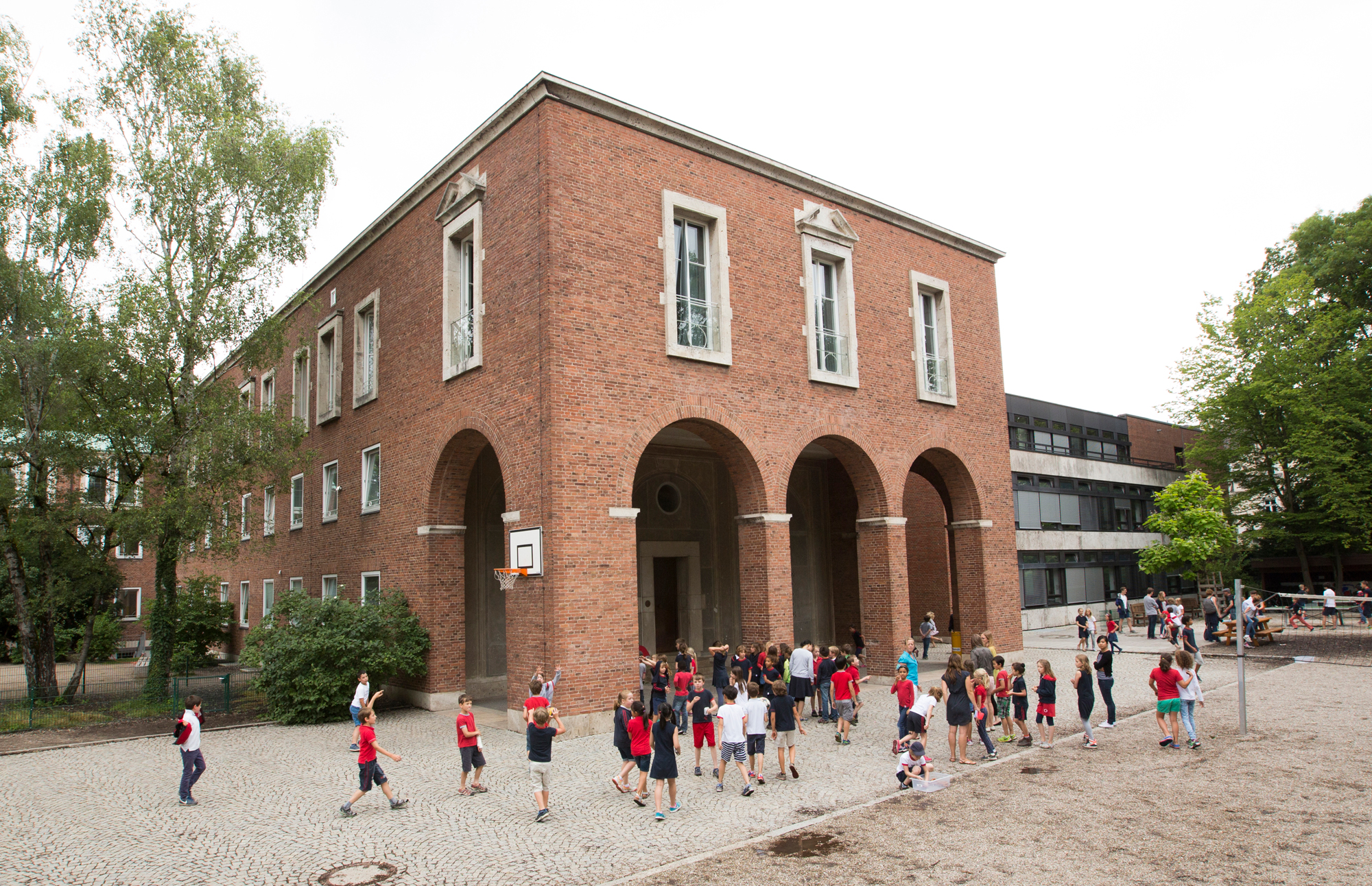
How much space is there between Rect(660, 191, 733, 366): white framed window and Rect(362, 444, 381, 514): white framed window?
8.11 meters

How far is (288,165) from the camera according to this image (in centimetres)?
1889

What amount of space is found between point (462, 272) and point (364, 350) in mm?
4870

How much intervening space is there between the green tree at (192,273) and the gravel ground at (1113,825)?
14288 mm

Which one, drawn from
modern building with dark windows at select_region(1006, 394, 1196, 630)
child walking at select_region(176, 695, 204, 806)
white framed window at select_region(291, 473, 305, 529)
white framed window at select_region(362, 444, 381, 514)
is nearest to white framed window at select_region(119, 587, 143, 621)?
white framed window at select_region(291, 473, 305, 529)

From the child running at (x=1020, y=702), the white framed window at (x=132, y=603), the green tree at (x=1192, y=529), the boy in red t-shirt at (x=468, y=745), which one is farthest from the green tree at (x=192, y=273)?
the green tree at (x=1192, y=529)

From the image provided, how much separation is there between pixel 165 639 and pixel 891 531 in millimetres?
15867

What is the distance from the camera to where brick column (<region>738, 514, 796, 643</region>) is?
Result: 15508mm

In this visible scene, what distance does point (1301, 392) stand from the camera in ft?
103

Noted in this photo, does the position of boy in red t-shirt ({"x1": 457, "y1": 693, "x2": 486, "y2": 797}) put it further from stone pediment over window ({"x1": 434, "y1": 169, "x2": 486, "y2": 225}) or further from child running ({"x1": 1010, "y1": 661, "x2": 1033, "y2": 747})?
stone pediment over window ({"x1": 434, "y1": 169, "x2": 486, "y2": 225})

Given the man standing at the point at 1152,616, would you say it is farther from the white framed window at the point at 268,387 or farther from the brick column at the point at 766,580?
the white framed window at the point at 268,387

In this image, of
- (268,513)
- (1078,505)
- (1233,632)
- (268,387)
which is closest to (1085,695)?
(1233,632)

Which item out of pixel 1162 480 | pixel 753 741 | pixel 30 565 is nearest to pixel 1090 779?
pixel 753 741

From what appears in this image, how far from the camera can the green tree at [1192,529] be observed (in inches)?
1249

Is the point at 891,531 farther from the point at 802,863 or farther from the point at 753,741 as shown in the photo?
the point at 802,863
